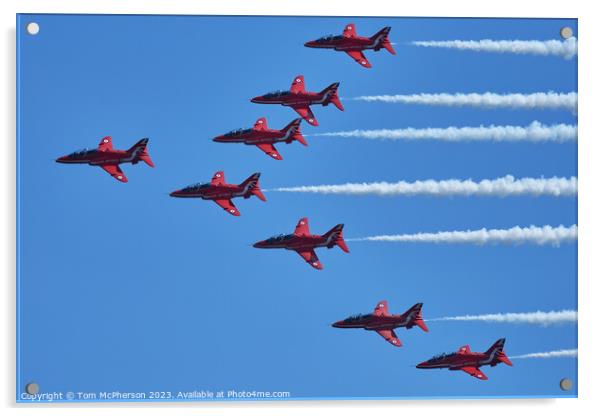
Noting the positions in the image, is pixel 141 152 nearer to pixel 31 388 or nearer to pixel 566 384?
pixel 31 388

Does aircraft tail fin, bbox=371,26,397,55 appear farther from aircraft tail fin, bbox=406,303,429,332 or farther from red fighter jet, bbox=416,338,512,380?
red fighter jet, bbox=416,338,512,380

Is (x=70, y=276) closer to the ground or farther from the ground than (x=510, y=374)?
farther from the ground

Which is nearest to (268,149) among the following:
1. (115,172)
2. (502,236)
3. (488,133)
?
(115,172)

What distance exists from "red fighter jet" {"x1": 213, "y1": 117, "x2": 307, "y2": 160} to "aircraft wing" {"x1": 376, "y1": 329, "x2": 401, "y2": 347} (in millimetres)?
1618

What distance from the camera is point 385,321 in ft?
36.1

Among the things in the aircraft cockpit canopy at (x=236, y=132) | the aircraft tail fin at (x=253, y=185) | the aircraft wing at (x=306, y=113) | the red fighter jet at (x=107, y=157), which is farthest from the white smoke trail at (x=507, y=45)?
the red fighter jet at (x=107, y=157)

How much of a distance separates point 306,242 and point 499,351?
1786mm

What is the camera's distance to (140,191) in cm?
1101

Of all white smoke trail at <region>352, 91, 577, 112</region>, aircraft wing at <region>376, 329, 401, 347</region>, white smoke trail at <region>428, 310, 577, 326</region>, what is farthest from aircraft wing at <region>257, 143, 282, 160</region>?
white smoke trail at <region>428, 310, 577, 326</region>

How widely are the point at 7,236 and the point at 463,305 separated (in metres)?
3.67

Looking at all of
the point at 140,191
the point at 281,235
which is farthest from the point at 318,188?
the point at 140,191

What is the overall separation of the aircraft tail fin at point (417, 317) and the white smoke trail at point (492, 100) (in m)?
1.64

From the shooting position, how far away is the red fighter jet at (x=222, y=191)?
10992 mm

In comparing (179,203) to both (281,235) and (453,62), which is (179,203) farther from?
(453,62)
